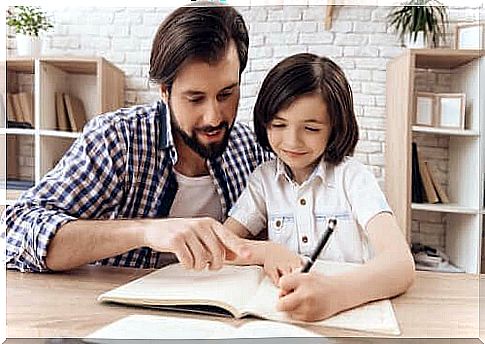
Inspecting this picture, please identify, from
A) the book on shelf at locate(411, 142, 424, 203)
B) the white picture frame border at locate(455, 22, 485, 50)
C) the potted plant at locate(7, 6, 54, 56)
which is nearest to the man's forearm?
the potted plant at locate(7, 6, 54, 56)

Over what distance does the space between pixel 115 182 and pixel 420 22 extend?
398 mm

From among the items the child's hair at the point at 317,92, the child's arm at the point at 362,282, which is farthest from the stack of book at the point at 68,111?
the child's arm at the point at 362,282

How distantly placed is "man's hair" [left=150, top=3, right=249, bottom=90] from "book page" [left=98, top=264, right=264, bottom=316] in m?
0.22

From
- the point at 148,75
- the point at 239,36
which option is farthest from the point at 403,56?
the point at 148,75

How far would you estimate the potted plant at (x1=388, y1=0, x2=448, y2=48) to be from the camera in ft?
2.74

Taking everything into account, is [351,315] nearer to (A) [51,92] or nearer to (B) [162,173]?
(B) [162,173]

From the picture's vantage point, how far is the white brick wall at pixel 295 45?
0.83m

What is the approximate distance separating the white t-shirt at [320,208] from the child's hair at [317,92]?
A: 29 mm

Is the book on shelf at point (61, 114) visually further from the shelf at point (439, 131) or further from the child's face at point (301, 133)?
the shelf at point (439, 131)

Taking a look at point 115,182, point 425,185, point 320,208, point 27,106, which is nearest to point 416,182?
point 425,185

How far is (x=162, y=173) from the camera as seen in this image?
88 centimetres

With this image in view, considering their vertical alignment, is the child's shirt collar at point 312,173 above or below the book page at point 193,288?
above

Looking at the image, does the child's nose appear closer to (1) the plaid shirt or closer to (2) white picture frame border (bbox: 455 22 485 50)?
(1) the plaid shirt

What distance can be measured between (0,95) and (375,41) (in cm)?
44
